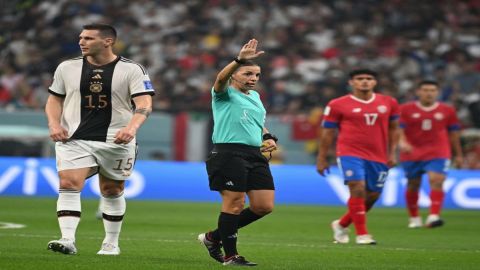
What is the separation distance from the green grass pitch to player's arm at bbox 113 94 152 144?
1086mm

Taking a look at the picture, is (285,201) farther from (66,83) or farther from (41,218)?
(66,83)

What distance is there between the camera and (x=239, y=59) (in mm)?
→ 9391

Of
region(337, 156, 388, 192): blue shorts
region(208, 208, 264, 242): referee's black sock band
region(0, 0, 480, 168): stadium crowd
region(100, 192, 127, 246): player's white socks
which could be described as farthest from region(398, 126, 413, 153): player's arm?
region(0, 0, 480, 168): stadium crowd

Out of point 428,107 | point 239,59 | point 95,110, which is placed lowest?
point 428,107

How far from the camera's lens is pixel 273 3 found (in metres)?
31.2

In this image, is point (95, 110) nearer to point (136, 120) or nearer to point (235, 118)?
point (136, 120)

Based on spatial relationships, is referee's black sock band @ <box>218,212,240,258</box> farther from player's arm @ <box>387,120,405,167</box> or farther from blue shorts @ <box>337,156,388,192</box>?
player's arm @ <box>387,120,405,167</box>

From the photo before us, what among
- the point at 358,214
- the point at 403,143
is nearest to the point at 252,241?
the point at 358,214

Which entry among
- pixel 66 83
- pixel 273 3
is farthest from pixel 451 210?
pixel 66 83

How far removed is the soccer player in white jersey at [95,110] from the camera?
402 inches

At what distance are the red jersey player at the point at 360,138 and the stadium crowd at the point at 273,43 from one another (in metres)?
12.4

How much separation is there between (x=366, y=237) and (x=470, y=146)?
10987 mm

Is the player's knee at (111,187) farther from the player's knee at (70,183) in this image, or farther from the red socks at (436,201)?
the red socks at (436,201)

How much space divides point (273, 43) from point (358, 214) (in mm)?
16489
